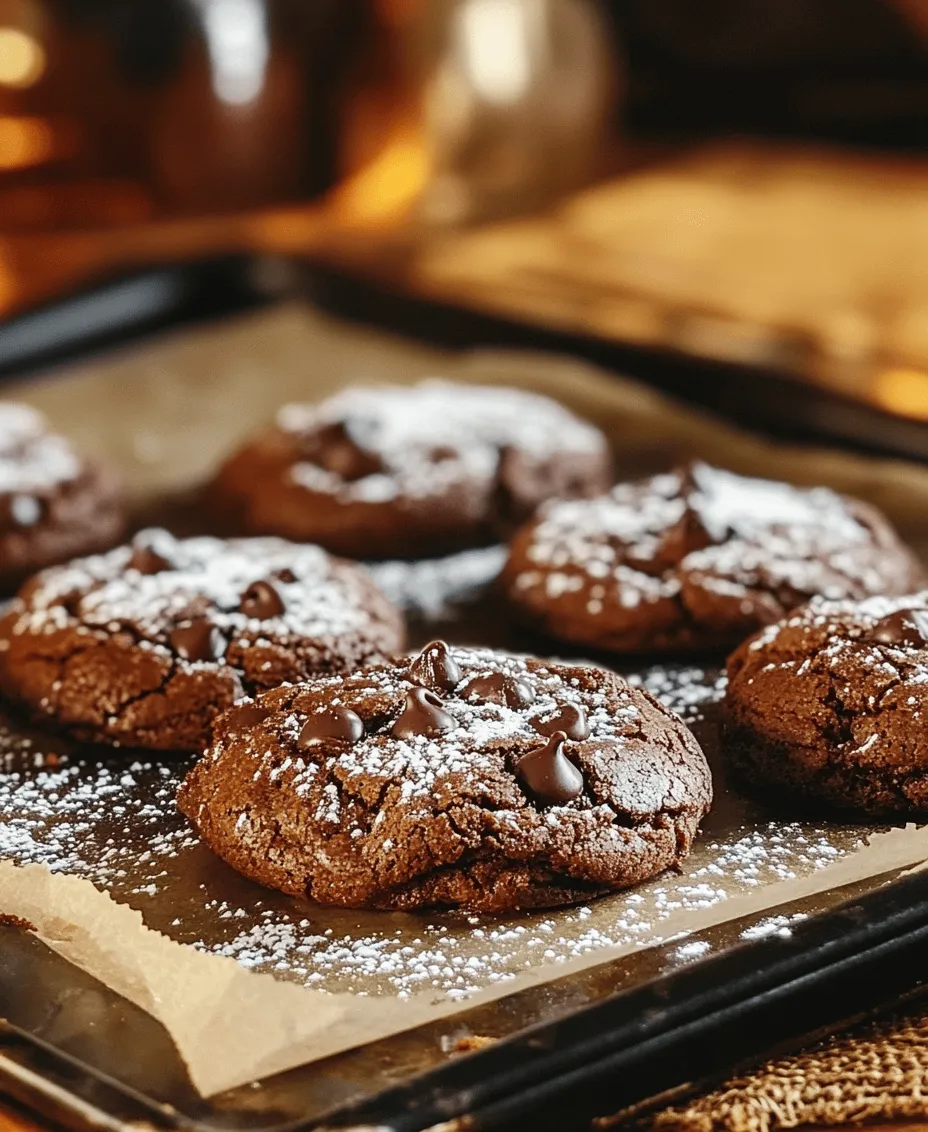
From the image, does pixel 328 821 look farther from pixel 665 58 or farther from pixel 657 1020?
pixel 665 58

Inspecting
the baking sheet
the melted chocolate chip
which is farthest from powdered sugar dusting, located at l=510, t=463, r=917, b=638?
the melted chocolate chip

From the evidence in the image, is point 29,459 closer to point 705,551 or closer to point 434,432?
point 434,432

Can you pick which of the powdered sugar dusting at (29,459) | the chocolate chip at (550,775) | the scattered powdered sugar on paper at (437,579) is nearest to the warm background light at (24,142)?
the powdered sugar dusting at (29,459)

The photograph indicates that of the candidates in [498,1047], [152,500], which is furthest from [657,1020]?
[152,500]

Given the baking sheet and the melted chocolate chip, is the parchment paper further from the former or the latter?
the melted chocolate chip

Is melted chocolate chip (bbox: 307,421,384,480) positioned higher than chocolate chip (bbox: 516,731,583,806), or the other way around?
chocolate chip (bbox: 516,731,583,806)

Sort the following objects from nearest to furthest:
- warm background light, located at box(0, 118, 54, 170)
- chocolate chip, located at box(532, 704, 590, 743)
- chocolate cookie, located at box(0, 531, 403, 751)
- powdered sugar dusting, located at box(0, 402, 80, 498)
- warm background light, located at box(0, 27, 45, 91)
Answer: chocolate chip, located at box(532, 704, 590, 743), chocolate cookie, located at box(0, 531, 403, 751), powdered sugar dusting, located at box(0, 402, 80, 498), warm background light, located at box(0, 27, 45, 91), warm background light, located at box(0, 118, 54, 170)

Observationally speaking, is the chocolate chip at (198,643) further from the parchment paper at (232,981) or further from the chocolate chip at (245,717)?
the parchment paper at (232,981)
